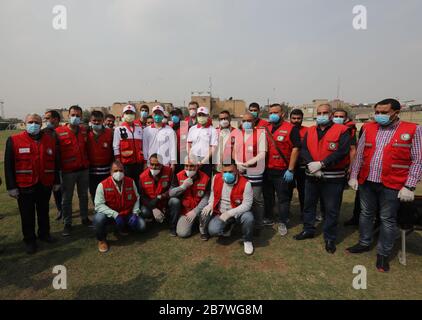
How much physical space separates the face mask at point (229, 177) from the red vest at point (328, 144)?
129 cm

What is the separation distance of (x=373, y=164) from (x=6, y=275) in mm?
5186

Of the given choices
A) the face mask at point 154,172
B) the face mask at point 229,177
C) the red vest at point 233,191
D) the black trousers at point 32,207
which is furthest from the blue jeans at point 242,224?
the black trousers at point 32,207

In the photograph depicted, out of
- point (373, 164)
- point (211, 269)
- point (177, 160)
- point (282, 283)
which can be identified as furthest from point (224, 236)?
point (373, 164)

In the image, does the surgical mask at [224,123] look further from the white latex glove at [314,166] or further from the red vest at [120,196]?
the red vest at [120,196]

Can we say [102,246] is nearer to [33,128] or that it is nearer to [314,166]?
[33,128]

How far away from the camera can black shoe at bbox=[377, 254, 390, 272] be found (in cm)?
337

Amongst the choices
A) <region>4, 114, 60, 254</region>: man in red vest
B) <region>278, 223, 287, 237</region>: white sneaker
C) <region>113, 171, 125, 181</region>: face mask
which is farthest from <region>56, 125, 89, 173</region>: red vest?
<region>278, 223, 287, 237</region>: white sneaker

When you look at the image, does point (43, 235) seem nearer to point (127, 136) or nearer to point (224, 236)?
point (127, 136)

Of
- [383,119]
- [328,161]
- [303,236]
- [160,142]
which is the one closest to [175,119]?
[160,142]

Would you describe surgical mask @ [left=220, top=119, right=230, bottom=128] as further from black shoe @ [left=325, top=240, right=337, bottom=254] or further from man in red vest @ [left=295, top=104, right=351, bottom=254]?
black shoe @ [left=325, top=240, right=337, bottom=254]

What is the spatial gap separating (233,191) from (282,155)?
1.11 meters

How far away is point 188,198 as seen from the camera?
457 cm
